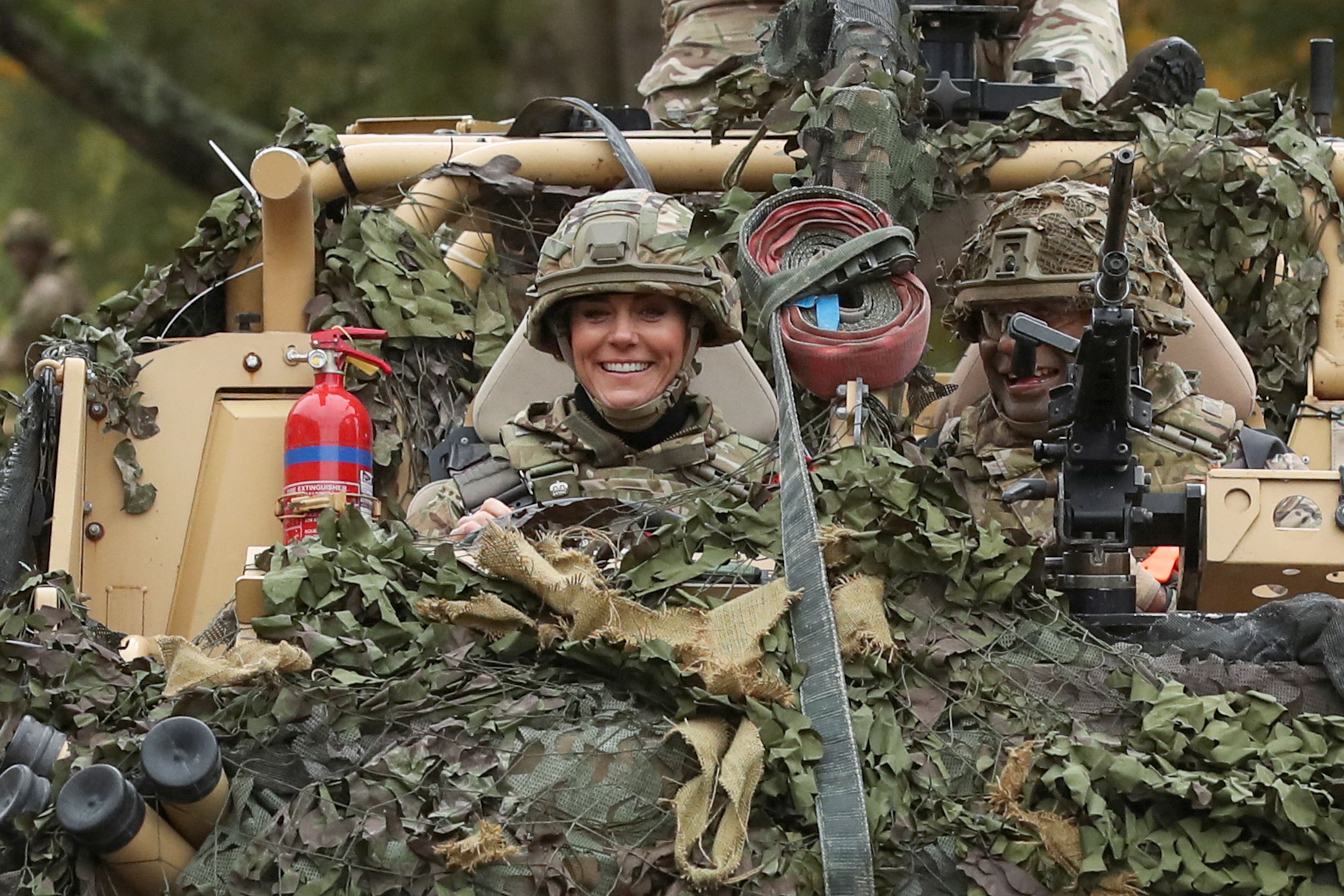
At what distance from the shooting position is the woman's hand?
4.44 m

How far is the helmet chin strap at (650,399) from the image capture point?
5023mm

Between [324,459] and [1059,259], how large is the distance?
1.63 metres

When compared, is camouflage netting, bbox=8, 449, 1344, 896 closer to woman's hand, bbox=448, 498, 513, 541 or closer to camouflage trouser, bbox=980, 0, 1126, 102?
woman's hand, bbox=448, 498, 513, 541

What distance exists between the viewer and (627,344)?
499cm

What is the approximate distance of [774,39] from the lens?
584 centimetres

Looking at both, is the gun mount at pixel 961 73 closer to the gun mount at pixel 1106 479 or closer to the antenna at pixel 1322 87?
the antenna at pixel 1322 87

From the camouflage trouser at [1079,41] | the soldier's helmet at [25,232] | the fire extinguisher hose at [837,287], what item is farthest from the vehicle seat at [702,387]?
the soldier's helmet at [25,232]

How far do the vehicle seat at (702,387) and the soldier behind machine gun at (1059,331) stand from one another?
41 cm

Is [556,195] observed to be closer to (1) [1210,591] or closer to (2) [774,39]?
(2) [774,39]

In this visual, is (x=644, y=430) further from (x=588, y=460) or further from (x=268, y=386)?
(x=268, y=386)

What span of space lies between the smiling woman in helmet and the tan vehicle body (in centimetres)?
44

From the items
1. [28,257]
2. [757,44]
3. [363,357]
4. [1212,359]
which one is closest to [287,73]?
[28,257]

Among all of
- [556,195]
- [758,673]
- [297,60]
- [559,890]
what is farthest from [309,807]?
[297,60]

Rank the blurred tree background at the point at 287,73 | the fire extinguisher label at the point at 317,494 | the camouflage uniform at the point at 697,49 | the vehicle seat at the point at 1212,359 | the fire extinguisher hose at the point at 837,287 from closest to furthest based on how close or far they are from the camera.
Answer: the fire extinguisher hose at the point at 837,287
the fire extinguisher label at the point at 317,494
the vehicle seat at the point at 1212,359
the camouflage uniform at the point at 697,49
the blurred tree background at the point at 287,73
